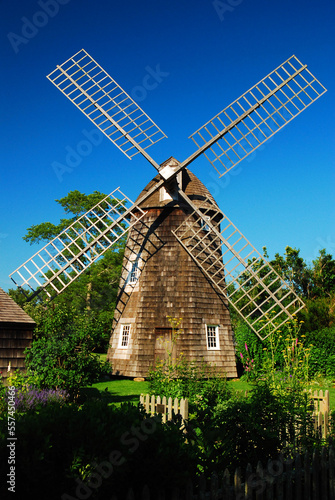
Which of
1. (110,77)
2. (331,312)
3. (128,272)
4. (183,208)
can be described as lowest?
(331,312)

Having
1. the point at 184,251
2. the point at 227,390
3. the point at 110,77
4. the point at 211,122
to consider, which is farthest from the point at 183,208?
the point at 227,390

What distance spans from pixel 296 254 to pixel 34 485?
37.1 metres

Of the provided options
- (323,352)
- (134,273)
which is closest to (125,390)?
(134,273)

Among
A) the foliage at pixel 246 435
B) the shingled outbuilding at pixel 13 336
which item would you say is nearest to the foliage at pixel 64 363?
the shingled outbuilding at pixel 13 336

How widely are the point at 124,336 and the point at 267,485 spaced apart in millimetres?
13842

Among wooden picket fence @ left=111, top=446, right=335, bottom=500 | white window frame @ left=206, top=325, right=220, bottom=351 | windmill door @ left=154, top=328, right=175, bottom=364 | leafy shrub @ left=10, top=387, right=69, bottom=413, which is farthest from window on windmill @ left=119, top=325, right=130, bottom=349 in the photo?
wooden picket fence @ left=111, top=446, right=335, bottom=500

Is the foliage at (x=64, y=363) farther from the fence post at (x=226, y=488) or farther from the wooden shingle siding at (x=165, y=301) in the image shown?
the fence post at (x=226, y=488)

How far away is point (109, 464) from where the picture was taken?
136 inches

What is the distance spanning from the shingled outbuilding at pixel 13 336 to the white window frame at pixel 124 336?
5483 millimetres

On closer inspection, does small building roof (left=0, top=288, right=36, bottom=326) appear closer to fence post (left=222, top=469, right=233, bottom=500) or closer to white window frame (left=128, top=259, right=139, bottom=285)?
white window frame (left=128, top=259, right=139, bottom=285)

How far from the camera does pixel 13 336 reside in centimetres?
1240

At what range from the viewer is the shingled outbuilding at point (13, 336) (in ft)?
40.0

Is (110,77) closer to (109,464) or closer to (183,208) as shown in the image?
(183,208)

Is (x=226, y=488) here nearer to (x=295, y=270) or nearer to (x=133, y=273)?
(x=133, y=273)
